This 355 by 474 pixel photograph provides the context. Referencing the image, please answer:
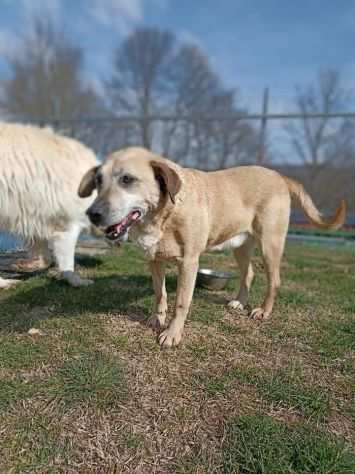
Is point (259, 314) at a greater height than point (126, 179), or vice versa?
point (126, 179)

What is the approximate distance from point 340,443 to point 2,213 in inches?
137

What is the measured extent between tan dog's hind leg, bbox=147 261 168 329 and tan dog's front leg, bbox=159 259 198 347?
0.25 meters

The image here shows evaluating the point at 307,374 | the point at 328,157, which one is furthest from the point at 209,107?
the point at 307,374

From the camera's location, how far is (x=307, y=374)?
2385mm

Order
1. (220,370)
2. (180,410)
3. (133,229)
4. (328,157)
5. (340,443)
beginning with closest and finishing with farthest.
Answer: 1. (340,443)
2. (180,410)
3. (220,370)
4. (133,229)
5. (328,157)

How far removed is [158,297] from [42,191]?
5.85ft

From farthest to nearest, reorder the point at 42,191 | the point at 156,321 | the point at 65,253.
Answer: the point at 65,253
the point at 42,191
the point at 156,321

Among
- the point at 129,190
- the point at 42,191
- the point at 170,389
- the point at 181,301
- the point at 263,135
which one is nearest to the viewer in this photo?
the point at 170,389

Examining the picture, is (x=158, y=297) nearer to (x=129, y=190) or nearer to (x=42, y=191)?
(x=129, y=190)

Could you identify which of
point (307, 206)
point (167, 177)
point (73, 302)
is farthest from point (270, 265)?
point (73, 302)

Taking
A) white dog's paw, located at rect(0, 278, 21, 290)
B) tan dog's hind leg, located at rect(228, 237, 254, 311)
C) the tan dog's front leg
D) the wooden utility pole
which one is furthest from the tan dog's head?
the wooden utility pole

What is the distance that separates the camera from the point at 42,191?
376cm

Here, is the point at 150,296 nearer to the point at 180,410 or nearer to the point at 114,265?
the point at 114,265

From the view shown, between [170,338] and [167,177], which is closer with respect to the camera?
[167,177]
